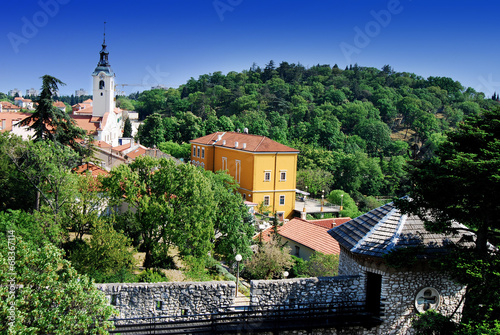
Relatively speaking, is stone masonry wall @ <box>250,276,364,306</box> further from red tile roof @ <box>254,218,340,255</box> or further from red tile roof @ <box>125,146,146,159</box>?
red tile roof @ <box>125,146,146,159</box>

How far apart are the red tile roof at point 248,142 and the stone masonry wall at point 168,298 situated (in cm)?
3190

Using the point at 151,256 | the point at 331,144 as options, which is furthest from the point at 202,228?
the point at 331,144

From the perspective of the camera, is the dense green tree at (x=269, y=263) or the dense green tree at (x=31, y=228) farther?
the dense green tree at (x=269, y=263)

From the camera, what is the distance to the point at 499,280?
31.2 feet

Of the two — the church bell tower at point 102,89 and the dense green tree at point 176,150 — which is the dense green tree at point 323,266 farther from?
the church bell tower at point 102,89

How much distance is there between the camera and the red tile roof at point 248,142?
43.7 meters

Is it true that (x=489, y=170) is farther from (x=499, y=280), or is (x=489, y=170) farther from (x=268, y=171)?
(x=268, y=171)

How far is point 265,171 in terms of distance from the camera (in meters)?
43.6

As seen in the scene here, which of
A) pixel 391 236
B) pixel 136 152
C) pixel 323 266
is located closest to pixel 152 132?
pixel 136 152

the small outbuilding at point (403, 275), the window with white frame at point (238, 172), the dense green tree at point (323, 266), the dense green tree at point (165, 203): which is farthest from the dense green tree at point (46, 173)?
the window with white frame at point (238, 172)

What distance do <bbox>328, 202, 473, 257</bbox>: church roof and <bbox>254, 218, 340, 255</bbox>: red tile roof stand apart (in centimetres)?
1179

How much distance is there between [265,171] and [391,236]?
1279 inches

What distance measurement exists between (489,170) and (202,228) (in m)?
15.0

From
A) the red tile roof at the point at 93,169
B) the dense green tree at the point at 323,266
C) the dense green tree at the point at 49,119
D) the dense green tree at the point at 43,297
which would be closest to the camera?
the dense green tree at the point at 43,297
